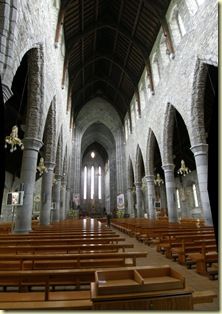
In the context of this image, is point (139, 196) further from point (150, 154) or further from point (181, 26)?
point (181, 26)

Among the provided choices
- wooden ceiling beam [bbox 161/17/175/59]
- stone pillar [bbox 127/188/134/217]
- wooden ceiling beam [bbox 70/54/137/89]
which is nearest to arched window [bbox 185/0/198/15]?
wooden ceiling beam [bbox 161/17/175/59]

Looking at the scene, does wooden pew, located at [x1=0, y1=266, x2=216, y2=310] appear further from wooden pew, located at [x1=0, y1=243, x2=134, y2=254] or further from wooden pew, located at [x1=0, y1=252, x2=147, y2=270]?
wooden pew, located at [x1=0, y1=243, x2=134, y2=254]

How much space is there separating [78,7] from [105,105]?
14.7 meters

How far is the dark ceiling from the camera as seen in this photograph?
15.0 metres

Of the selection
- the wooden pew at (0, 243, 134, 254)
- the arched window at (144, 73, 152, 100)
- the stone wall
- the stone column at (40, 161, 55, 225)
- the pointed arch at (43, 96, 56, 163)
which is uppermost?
the arched window at (144, 73, 152, 100)

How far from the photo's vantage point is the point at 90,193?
39.5 metres

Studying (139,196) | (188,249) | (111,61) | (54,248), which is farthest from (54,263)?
(111,61)

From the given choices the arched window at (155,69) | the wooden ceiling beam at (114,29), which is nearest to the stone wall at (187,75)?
the arched window at (155,69)

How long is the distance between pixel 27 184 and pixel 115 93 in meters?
21.2

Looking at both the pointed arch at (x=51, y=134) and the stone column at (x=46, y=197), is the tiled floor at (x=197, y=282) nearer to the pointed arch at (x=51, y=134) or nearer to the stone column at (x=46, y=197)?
the stone column at (x=46, y=197)

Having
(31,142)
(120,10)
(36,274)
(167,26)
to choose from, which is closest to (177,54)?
(167,26)

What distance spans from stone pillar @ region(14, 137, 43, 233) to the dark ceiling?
842 centimetres

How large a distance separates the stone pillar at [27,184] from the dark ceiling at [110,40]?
27.6ft

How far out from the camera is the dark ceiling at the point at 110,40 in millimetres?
14984
